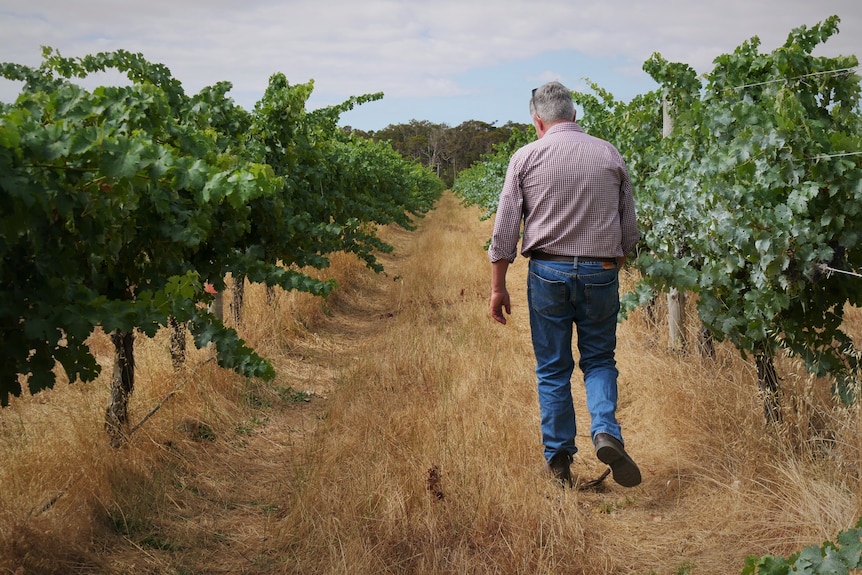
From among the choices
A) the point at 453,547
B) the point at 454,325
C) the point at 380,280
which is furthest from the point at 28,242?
the point at 380,280

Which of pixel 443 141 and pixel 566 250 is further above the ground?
pixel 443 141

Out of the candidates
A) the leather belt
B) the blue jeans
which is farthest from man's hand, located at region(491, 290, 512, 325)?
the leather belt

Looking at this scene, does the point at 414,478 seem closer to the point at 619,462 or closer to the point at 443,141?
the point at 619,462

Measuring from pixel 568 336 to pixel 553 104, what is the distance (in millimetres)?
1185

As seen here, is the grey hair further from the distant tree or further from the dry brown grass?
the distant tree

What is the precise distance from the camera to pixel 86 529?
3.42m

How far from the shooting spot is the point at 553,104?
391cm

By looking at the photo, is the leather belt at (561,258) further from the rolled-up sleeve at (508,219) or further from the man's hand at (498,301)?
the man's hand at (498,301)

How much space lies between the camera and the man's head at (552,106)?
12.8 ft

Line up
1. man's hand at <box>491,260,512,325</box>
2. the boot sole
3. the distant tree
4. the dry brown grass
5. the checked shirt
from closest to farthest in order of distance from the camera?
1. the dry brown grass
2. the boot sole
3. the checked shirt
4. man's hand at <box>491,260,512,325</box>
5. the distant tree

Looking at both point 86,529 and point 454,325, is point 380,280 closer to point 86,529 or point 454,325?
point 454,325

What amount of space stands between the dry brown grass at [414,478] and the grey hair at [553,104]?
1.74 m

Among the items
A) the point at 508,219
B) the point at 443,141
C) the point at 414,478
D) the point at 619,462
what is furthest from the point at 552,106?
the point at 443,141

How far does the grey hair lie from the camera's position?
391cm
